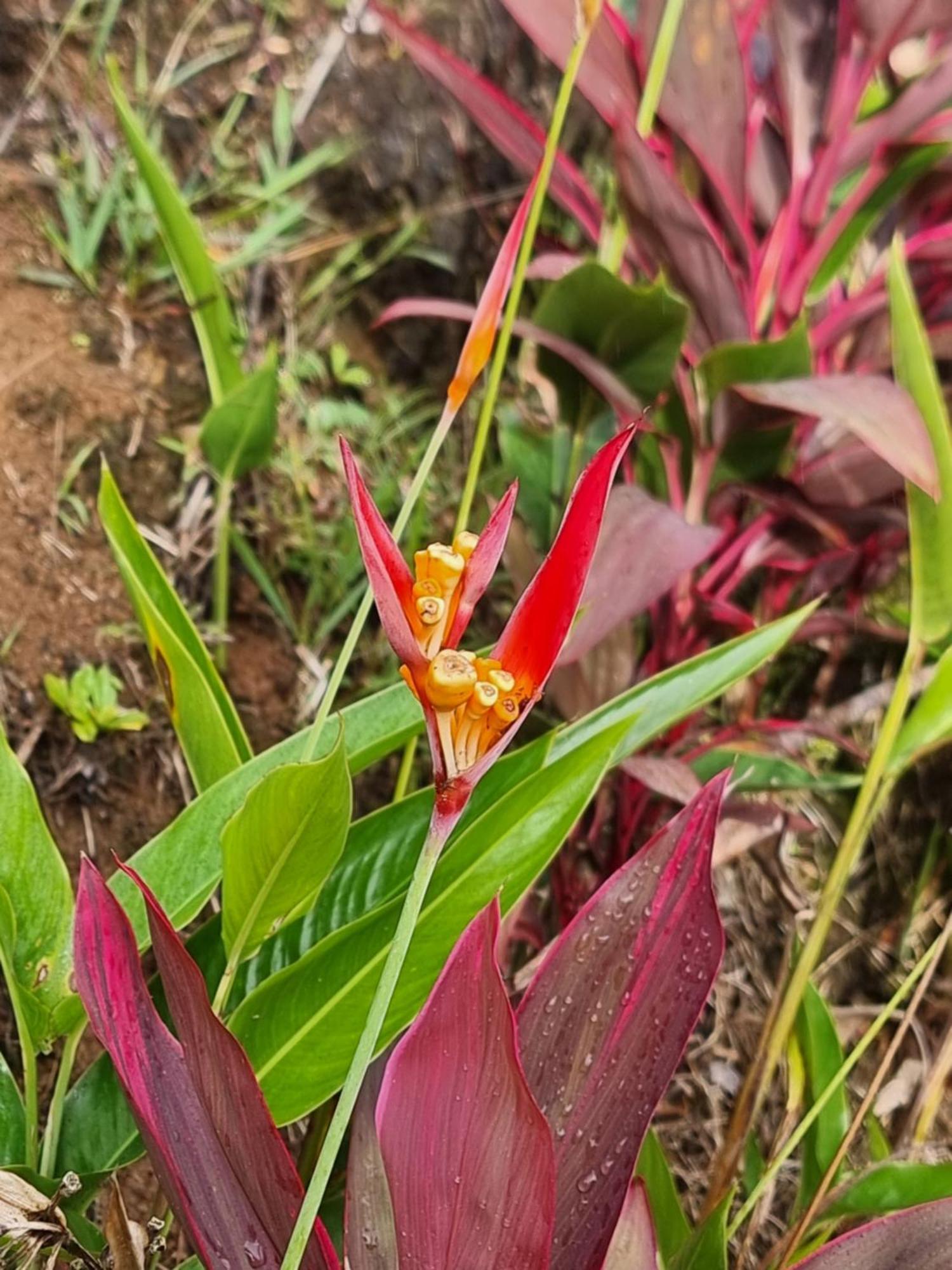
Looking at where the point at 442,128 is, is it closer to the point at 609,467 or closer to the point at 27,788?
the point at 27,788

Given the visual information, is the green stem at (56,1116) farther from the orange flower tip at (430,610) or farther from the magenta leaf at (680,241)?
the magenta leaf at (680,241)

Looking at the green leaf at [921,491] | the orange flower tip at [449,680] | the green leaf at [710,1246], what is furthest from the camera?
the green leaf at [921,491]

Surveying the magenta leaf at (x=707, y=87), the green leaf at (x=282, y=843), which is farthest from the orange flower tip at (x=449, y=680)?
the magenta leaf at (x=707, y=87)

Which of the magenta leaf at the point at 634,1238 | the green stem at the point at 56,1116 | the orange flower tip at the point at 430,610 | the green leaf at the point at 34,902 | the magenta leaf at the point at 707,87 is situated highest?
the magenta leaf at the point at 707,87

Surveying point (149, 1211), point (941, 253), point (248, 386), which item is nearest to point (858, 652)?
point (941, 253)

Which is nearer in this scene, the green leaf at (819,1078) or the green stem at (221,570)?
the green leaf at (819,1078)
